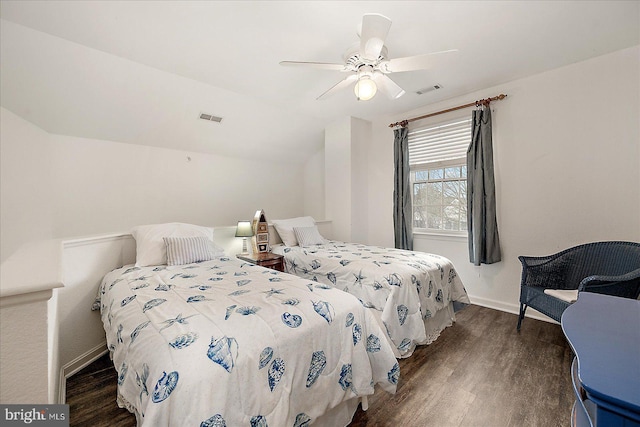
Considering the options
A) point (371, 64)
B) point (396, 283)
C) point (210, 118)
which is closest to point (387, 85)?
point (371, 64)

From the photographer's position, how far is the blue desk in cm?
50

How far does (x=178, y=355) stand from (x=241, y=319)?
0.30 meters

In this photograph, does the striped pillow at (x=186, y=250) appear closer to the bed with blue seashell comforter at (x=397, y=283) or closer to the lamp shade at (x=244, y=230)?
the lamp shade at (x=244, y=230)

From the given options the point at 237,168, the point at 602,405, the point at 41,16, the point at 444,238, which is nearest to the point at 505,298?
the point at 444,238

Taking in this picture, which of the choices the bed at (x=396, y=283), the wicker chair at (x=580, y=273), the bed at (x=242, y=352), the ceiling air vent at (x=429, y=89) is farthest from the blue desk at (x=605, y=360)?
the ceiling air vent at (x=429, y=89)

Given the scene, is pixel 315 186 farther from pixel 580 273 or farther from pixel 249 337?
pixel 249 337

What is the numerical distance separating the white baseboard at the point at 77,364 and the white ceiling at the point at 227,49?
2.31 meters

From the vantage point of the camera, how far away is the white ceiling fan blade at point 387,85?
2219 mm

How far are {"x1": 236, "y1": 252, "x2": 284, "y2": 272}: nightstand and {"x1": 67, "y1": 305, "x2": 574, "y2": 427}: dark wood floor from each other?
4.75 ft

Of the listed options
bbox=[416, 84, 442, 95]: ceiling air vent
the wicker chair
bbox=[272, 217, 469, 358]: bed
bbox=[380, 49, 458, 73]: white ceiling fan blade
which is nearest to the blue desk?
bbox=[272, 217, 469, 358]: bed

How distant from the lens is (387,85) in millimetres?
2285

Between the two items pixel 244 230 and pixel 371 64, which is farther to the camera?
pixel 244 230

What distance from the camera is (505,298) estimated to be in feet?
10.1

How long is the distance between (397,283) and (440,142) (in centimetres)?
237
